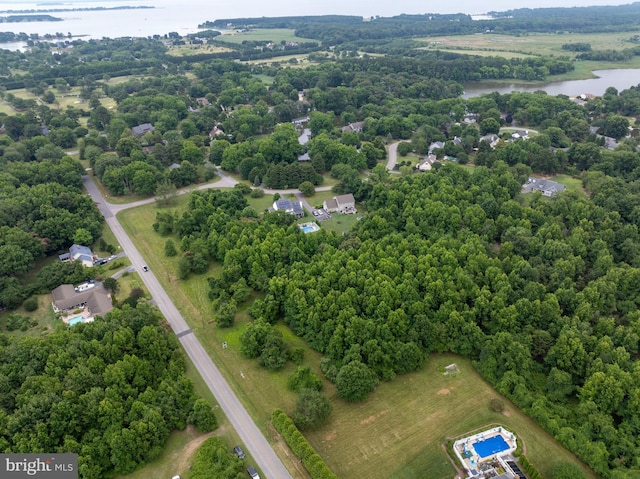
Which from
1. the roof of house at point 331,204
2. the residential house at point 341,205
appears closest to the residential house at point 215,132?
the roof of house at point 331,204

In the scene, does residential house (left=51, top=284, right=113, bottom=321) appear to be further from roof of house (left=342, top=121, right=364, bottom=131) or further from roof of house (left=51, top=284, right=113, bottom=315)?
roof of house (left=342, top=121, right=364, bottom=131)

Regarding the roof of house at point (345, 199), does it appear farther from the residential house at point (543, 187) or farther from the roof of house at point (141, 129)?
the roof of house at point (141, 129)

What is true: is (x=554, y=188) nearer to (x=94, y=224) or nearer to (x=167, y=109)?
(x=94, y=224)

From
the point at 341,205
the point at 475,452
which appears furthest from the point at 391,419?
the point at 341,205

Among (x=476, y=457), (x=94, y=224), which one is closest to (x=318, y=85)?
(x=94, y=224)

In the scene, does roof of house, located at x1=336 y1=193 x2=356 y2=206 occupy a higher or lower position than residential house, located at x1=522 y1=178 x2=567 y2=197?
lower
